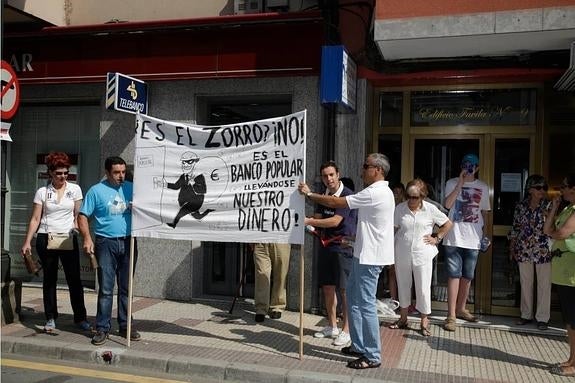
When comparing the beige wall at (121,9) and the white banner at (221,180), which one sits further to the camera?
the beige wall at (121,9)

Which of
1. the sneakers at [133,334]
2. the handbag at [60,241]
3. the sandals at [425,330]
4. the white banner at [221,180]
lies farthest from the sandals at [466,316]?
the handbag at [60,241]

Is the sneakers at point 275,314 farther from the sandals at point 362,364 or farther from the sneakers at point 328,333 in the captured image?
the sandals at point 362,364

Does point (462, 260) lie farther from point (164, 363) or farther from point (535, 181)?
point (164, 363)

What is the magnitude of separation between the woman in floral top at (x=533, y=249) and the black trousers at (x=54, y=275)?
5294 millimetres

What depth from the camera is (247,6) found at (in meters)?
7.96

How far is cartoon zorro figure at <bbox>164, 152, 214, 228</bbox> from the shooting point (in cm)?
570

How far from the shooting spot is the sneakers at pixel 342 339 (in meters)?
5.77

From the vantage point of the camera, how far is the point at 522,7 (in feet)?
18.9

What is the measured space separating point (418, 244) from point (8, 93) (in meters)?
4.89

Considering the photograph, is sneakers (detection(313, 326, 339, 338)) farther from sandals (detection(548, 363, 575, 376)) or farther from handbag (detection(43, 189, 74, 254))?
handbag (detection(43, 189, 74, 254))

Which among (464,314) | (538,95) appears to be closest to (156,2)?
(538,95)

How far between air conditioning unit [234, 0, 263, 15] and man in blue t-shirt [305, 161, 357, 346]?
10.7 ft

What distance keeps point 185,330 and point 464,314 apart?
3.50 meters

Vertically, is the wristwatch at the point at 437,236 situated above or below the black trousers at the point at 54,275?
above
